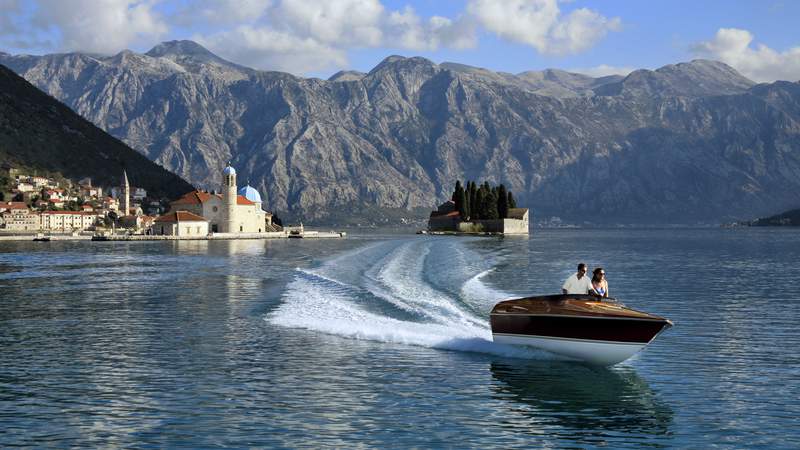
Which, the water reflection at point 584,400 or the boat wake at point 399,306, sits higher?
the boat wake at point 399,306

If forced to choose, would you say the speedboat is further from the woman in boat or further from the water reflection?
the woman in boat

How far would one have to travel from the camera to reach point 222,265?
95.4 meters

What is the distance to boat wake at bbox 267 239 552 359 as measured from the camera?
3550 cm

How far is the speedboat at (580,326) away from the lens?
93.2 feet

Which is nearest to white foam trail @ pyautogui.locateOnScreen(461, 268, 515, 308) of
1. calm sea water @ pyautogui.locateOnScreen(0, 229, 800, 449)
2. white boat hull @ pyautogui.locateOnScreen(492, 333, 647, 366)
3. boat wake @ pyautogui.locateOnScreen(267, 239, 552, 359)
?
boat wake @ pyautogui.locateOnScreen(267, 239, 552, 359)

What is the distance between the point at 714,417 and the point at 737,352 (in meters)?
11.6

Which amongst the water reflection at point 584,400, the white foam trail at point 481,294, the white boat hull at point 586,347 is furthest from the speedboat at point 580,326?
the white foam trail at point 481,294

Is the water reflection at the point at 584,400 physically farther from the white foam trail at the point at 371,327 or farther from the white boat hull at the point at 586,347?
the white foam trail at the point at 371,327

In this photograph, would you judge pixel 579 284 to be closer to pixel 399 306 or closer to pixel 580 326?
pixel 580 326

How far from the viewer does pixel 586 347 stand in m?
29.3

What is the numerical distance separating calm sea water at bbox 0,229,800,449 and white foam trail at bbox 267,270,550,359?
0.36ft

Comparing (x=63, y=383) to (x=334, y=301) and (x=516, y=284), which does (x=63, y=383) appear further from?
(x=516, y=284)

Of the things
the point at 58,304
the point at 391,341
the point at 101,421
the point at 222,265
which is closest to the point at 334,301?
the point at 391,341

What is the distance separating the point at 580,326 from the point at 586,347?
0.80 m
